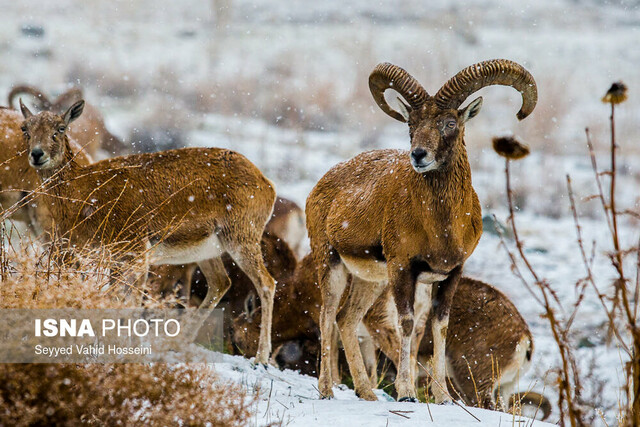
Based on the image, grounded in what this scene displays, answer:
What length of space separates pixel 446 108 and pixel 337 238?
58.4 inches

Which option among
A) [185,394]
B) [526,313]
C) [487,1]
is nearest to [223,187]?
[185,394]

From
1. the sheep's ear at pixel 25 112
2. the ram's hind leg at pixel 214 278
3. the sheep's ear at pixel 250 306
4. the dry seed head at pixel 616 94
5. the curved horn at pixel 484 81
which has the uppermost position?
the sheep's ear at pixel 25 112

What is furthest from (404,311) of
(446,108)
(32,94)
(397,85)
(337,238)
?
(32,94)

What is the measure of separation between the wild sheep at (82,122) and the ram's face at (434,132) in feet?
22.3

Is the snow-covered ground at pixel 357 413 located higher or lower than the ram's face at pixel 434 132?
lower

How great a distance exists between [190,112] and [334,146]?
17.0 feet

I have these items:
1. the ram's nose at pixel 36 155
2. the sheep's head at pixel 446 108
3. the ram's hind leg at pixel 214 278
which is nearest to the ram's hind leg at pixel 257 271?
the ram's hind leg at pixel 214 278

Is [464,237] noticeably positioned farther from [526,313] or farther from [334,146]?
[334,146]

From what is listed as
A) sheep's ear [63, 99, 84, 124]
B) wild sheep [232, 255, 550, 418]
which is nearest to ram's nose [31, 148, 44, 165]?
sheep's ear [63, 99, 84, 124]

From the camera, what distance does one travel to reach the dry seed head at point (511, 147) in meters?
3.41

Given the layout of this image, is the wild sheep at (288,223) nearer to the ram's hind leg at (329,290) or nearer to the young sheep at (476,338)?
the young sheep at (476,338)

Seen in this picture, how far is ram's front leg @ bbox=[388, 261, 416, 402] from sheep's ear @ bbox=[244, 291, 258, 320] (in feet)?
9.62

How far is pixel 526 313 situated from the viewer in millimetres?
13477

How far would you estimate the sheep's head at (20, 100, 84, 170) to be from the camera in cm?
764
